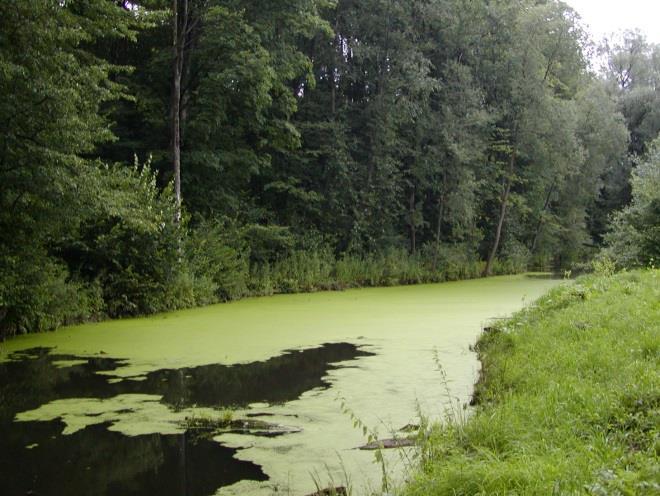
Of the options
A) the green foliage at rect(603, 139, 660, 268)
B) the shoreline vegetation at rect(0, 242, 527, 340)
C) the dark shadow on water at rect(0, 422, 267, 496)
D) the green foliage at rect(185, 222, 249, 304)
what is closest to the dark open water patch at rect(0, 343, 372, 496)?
the dark shadow on water at rect(0, 422, 267, 496)

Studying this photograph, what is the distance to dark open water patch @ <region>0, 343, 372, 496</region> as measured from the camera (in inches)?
154

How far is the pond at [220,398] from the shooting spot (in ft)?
13.2

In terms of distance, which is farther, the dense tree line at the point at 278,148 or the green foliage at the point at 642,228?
the green foliage at the point at 642,228

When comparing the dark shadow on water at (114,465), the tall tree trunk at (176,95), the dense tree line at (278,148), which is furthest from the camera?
the tall tree trunk at (176,95)

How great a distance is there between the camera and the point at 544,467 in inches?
121

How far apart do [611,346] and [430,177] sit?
1657cm

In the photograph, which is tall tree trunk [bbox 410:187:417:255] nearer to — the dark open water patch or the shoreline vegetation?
the shoreline vegetation

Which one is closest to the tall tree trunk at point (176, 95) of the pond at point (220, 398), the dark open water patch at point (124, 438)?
the pond at point (220, 398)

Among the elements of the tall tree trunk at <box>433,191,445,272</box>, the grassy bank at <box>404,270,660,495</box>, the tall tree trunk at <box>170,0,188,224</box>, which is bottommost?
the grassy bank at <box>404,270,660,495</box>

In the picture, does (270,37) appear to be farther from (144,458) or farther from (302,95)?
(144,458)

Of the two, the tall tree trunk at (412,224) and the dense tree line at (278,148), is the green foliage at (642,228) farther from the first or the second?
the tall tree trunk at (412,224)

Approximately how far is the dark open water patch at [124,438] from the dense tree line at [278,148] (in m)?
2.43

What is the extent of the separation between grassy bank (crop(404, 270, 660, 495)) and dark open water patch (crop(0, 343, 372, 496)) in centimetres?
129

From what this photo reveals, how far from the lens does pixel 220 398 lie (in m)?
5.86
